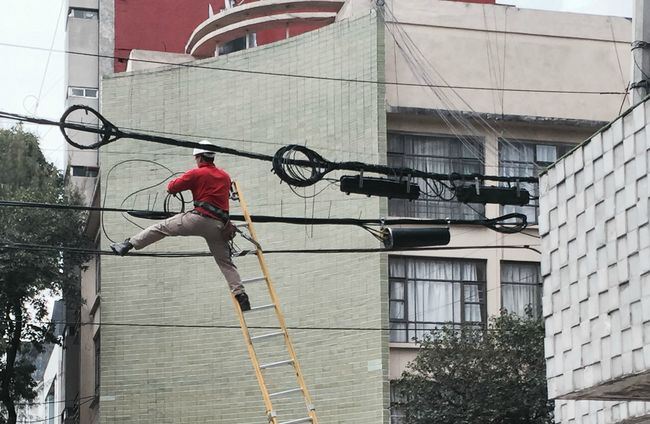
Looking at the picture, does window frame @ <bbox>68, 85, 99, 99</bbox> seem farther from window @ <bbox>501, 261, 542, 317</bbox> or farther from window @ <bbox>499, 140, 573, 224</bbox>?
window @ <bbox>501, 261, 542, 317</bbox>

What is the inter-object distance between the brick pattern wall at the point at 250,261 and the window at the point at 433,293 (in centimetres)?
85

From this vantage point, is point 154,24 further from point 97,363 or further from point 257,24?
point 97,363

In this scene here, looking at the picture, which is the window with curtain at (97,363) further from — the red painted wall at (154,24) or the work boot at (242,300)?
the work boot at (242,300)

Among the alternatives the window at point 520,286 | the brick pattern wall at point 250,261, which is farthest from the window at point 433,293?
the brick pattern wall at point 250,261

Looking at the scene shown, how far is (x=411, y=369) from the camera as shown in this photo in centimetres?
2639

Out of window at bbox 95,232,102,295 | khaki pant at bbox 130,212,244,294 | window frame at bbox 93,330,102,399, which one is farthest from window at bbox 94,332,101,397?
khaki pant at bbox 130,212,244,294

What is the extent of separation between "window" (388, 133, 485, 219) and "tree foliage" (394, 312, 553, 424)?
4.08m

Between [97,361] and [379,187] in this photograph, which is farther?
[97,361]

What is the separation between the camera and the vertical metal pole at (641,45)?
55.4ft

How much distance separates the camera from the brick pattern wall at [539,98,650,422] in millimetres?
14328

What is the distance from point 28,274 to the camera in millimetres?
31891

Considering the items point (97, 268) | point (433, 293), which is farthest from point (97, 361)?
point (433, 293)

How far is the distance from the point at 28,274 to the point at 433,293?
8.91 m

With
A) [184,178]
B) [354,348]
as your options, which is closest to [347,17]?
[354,348]
